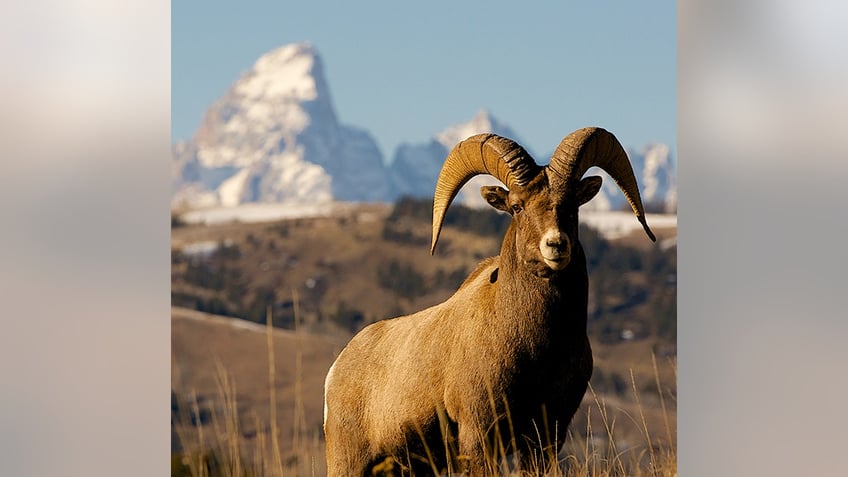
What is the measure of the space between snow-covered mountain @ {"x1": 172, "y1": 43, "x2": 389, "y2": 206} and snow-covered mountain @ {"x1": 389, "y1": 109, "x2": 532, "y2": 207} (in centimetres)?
136

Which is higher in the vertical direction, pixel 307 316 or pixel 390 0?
pixel 390 0

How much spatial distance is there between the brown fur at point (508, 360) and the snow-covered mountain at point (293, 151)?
3438 cm

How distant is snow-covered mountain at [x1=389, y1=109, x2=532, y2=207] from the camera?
134ft

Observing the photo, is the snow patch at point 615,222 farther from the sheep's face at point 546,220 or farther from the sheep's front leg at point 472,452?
the sheep's front leg at point 472,452

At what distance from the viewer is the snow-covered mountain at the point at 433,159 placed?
1612 inches

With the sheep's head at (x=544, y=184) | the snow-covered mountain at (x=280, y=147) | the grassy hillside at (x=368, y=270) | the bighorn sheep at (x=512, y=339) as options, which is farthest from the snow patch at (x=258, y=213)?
the sheep's head at (x=544, y=184)

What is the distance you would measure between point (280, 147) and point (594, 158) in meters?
52.4

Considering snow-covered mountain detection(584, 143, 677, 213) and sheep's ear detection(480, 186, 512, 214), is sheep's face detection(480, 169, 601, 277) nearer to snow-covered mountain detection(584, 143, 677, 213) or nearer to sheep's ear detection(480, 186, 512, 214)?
sheep's ear detection(480, 186, 512, 214)

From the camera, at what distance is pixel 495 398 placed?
198 inches

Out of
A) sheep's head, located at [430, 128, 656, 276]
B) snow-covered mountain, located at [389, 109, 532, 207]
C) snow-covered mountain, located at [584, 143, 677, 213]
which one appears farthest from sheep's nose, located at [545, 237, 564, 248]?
snow-covered mountain, located at [389, 109, 532, 207]

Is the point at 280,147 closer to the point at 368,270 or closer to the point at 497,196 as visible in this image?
the point at 368,270
